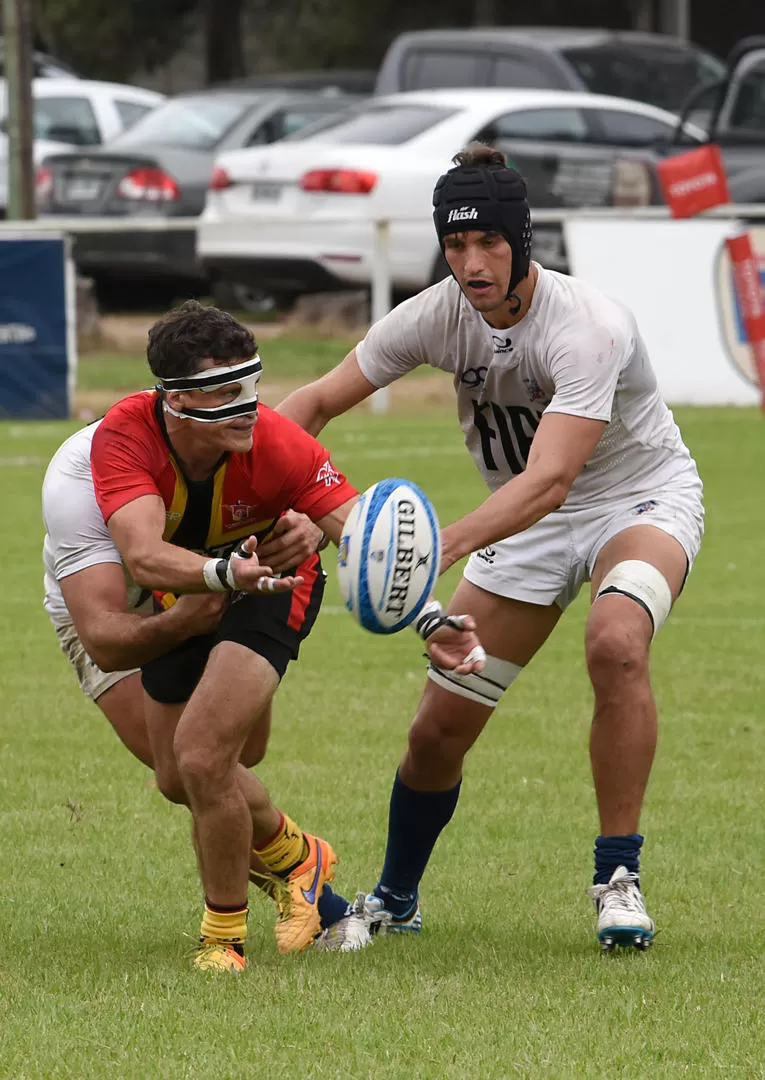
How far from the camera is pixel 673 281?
18109 millimetres

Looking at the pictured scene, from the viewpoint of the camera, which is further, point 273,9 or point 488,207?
point 273,9

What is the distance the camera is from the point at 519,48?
954 inches

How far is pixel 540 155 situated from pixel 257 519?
15.4 meters

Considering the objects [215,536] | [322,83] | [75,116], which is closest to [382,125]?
[75,116]

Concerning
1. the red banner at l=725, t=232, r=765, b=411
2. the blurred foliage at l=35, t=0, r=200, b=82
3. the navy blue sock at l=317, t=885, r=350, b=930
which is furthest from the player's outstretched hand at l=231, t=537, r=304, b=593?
the blurred foliage at l=35, t=0, r=200, b=82

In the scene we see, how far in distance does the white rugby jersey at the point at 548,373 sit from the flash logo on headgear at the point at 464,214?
33 centimetres

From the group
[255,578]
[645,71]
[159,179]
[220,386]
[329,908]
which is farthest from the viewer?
[645,71]

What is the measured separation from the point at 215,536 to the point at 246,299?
647 inches

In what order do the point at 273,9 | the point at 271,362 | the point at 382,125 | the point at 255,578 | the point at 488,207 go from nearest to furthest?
the point at 255,578 → the point at 488,207 → the point at 382,125 → the point at 271,362 → the point at 273,9

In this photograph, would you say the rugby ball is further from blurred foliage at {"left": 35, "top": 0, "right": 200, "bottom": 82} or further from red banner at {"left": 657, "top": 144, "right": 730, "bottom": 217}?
blurred foliage at {"left": 35, "top": 0, "right": 200, "bottom": 82}

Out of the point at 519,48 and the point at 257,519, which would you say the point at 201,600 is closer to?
the point at 257,519

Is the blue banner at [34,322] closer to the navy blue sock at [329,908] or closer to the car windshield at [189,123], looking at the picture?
the car windshield at [189,123]

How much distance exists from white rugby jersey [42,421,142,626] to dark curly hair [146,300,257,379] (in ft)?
1.84

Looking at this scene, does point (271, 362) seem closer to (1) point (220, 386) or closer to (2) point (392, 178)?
(2) point (392, 178)
